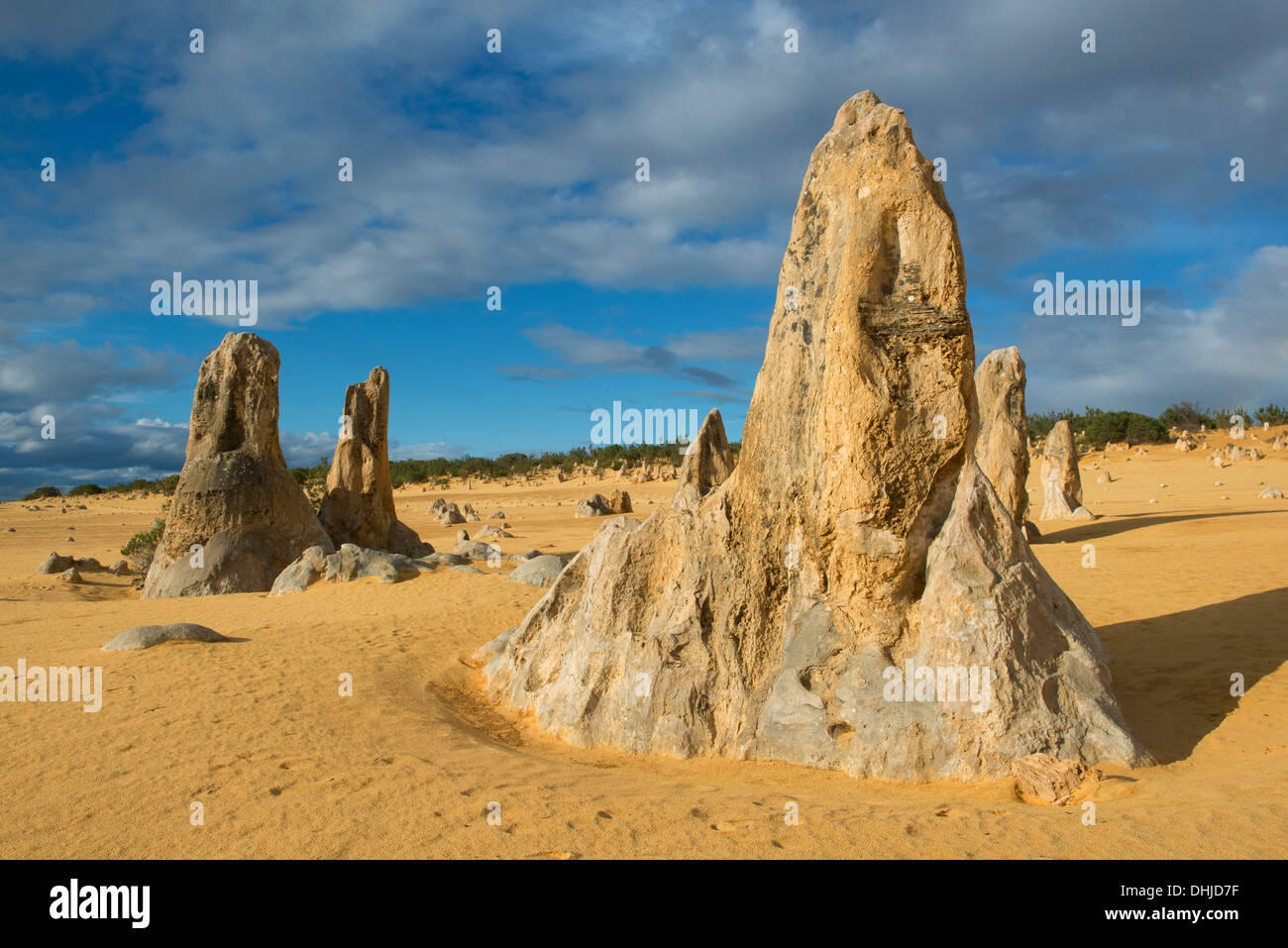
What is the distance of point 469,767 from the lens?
5453 millimetres

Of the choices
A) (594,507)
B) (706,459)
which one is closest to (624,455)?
(594,507)

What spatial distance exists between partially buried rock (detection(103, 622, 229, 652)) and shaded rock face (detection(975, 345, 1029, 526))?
44.6 ft

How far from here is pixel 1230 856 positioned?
12.4 ft

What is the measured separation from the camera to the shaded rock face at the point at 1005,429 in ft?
52.3

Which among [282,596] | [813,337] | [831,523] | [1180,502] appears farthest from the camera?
[1180,502]

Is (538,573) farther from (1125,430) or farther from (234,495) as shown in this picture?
(1125,430)

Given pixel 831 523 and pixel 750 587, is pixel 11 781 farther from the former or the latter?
pixel 831 523

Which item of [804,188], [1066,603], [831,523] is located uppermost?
[804,188]

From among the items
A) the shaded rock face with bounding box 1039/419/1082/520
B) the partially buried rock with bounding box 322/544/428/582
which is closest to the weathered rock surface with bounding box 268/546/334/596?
the partially buried rock with bounding box 322/544/428/582

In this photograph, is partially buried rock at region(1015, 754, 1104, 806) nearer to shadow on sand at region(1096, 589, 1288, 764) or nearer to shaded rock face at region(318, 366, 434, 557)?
shadow on sand at region(1096, 589, 1288, 764)

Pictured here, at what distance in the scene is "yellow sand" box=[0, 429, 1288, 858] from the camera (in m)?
4.14

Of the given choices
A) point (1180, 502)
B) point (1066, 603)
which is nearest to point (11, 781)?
point (1066, 603)

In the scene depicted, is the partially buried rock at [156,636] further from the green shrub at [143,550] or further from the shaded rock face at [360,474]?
the green shrub at [143,550]

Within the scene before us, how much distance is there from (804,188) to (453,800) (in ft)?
17.4
